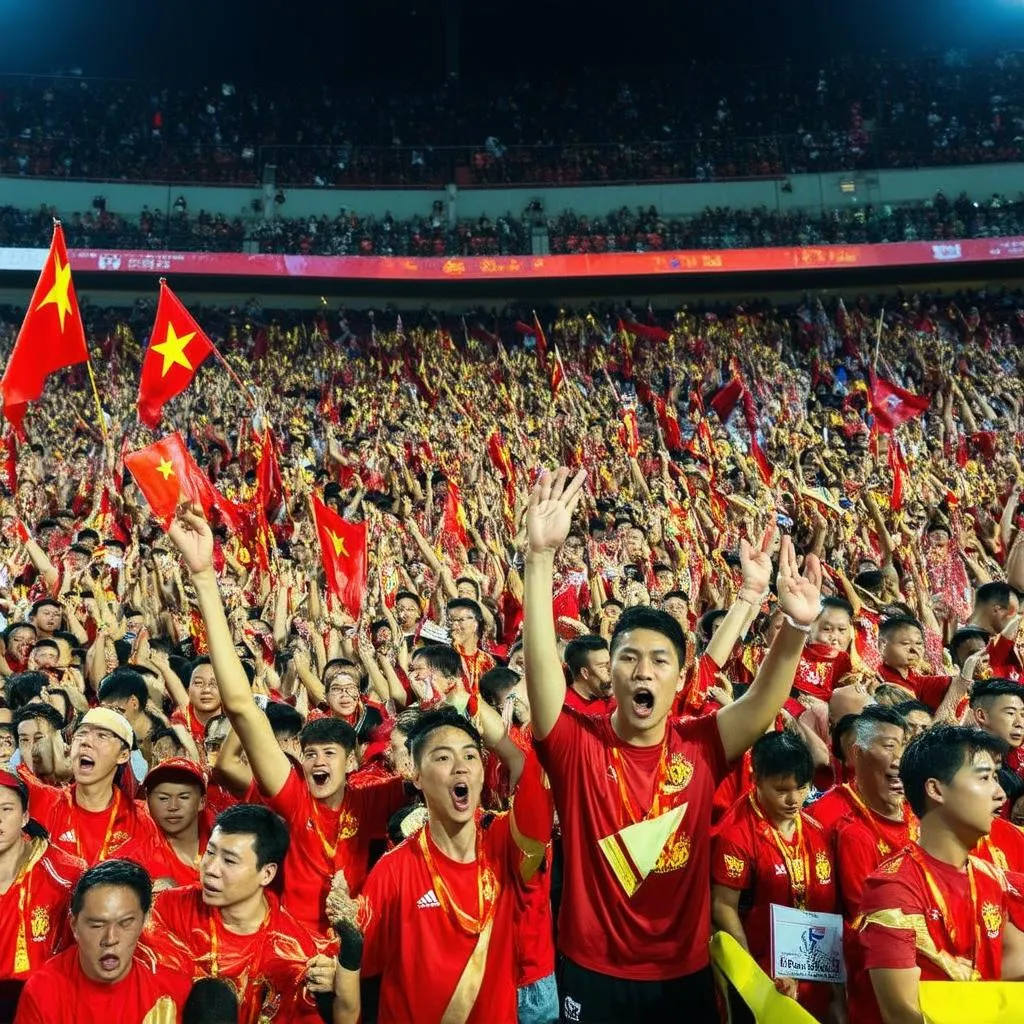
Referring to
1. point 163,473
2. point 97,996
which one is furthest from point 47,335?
point 97,996

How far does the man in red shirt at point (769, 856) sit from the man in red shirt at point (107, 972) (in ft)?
5.19

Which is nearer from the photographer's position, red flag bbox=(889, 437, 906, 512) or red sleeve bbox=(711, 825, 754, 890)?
red sleeve bbox=(711, 825, 754, 890)

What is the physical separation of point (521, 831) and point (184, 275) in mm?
22704

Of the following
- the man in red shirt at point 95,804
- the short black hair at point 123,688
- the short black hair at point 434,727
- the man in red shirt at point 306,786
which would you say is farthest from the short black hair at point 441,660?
the short black hair at point 434,727

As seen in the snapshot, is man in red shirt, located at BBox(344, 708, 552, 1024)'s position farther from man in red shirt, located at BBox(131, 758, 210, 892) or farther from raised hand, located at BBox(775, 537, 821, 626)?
man in red shirt, located at BBox(131, 758, 210, 892)

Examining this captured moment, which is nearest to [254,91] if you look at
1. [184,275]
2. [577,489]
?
[184,275]

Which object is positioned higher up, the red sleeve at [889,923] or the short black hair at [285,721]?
Answer: the short black hair at [285,721]

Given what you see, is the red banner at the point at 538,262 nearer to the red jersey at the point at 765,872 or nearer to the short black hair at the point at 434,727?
the red jersey at the point at 765,872

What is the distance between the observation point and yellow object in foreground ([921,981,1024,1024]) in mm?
2154

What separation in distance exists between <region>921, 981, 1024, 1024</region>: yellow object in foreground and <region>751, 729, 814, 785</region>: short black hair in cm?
91

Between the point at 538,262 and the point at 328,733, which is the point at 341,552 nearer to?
the point at 328,733

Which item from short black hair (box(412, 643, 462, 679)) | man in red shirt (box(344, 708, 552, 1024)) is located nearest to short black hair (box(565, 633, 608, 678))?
short black hair (box(412, 643, 462, 679))

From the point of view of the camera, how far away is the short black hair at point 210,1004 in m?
2.47

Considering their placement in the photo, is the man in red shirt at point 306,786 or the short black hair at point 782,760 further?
the short black hair at point 782,760
